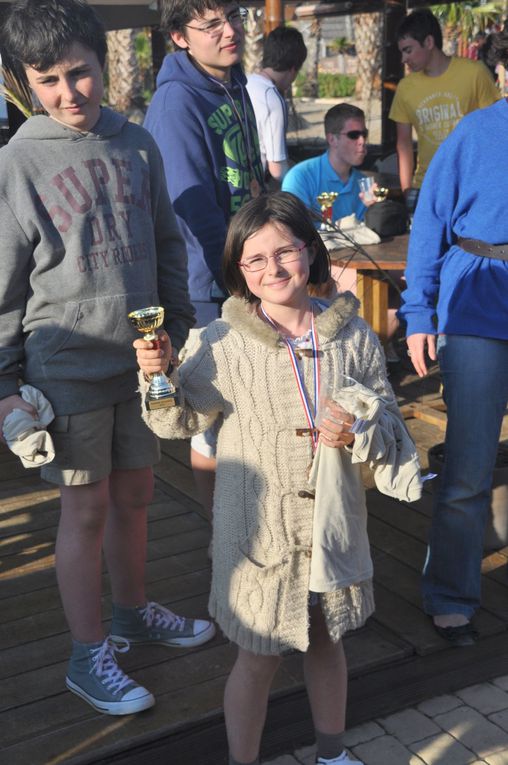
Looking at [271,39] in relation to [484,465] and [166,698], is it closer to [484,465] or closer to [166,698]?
[484,465]

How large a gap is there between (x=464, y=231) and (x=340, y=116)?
9.11 feet

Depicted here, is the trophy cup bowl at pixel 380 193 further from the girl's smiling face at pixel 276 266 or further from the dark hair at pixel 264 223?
the girl's smiling face at pixel 276 266

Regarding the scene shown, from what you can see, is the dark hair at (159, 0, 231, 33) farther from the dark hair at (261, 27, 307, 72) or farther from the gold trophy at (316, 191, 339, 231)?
the dark hair at (261, 27, 307, 72)

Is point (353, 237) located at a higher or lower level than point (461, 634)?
higher

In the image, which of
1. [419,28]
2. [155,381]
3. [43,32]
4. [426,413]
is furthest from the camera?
[419,28]

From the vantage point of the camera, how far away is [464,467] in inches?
125

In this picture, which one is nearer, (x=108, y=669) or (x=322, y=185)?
(x=108, y=669)

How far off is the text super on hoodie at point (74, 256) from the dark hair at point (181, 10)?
62 cm

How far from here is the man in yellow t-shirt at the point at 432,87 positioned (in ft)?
19.6

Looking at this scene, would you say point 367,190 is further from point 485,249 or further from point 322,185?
point 485,249

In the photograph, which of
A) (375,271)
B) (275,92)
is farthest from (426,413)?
(275,92)

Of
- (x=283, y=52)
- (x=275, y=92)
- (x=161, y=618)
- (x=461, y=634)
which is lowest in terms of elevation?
(x=461, y=634)

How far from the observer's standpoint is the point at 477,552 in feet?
10.7

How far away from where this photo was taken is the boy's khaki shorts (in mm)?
2617
